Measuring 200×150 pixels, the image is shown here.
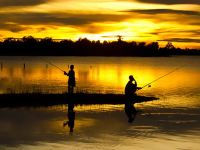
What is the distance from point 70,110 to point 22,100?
400 cm

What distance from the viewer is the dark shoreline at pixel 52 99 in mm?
34309

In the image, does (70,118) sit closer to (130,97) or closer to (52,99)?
(52,99)

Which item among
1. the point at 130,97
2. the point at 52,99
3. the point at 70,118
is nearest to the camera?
the point at 70,118

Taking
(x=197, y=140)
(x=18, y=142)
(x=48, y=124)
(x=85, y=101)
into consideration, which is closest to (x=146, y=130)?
(x=197, y=140)

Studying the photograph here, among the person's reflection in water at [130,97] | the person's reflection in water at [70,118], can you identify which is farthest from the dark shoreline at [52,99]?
the person's reflection in water at [70,118]

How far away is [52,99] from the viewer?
35.6 meters

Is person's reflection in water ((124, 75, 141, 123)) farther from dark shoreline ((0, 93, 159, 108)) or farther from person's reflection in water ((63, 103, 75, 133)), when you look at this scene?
person's reflection in water ((63, 103, 75, 133))

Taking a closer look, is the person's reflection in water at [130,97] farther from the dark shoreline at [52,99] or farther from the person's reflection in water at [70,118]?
the person's reflection in water at [70,118]

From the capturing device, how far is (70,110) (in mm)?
33125

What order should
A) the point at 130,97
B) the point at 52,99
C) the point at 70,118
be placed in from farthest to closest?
the point at 130,97, the point at 52,99, the point at 70,118

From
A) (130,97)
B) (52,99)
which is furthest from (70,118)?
(130,97)

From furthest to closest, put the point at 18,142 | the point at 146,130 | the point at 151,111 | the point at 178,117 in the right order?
the point at 151,111
the point at 178,117
the point at 146,130
the point at 18,142

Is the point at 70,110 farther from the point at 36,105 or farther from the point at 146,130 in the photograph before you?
the point at 146,130

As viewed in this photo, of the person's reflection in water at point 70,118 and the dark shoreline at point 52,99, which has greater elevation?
the dark shoreline at point 52,99
